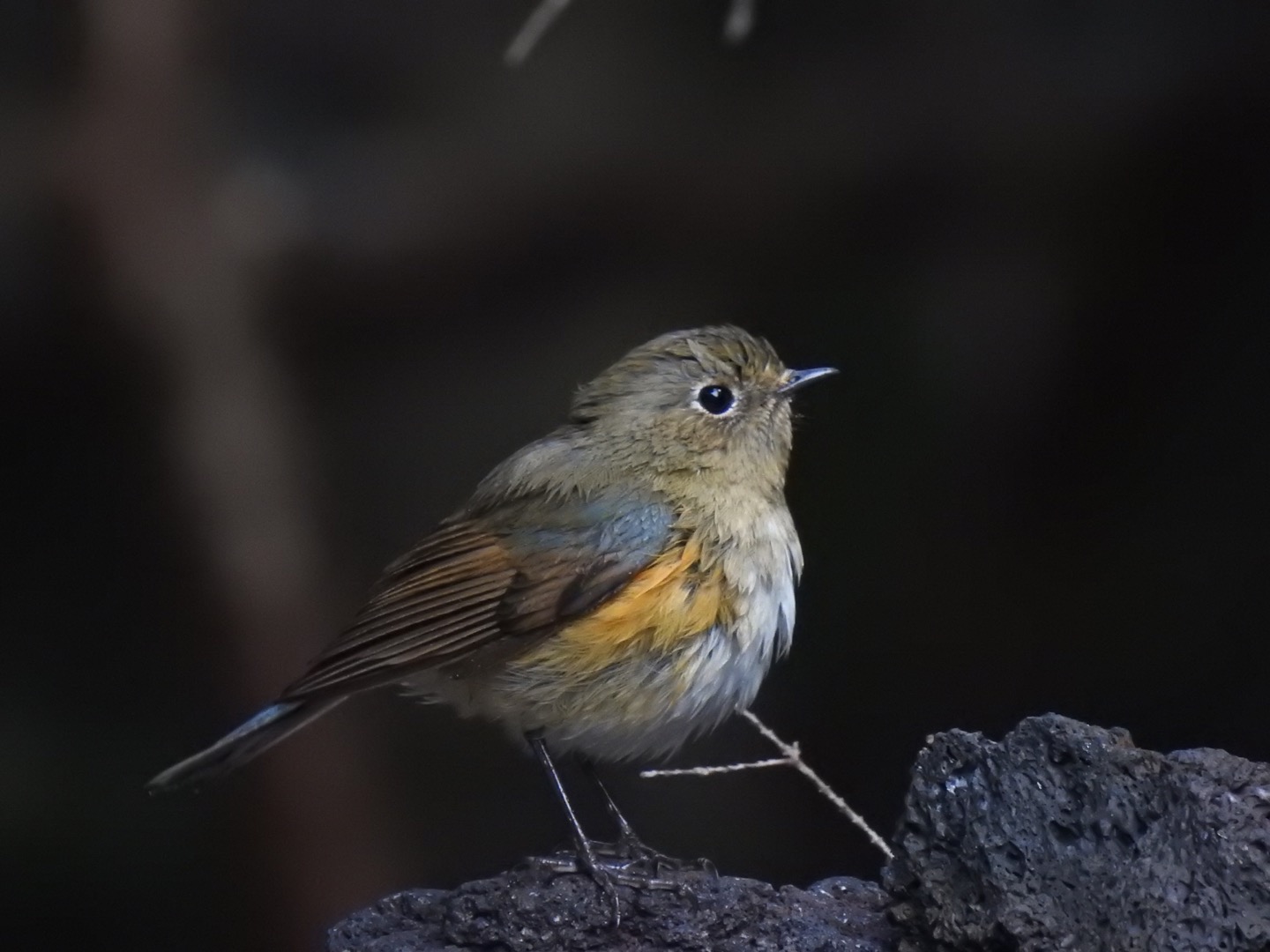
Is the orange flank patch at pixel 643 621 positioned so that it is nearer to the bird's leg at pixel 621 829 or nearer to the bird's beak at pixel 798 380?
the bird's leg at pixel 621 829

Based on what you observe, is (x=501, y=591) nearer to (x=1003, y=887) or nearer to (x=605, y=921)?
(x=605, y=921)

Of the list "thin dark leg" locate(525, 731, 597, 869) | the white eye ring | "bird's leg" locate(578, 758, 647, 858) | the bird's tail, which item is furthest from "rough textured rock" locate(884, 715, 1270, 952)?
the bird's tail

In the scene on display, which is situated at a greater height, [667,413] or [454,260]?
[454,260]

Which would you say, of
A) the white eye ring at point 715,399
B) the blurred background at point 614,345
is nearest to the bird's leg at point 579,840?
the white eye ring at point 715,399

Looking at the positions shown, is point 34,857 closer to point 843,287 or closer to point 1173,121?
point 843,287

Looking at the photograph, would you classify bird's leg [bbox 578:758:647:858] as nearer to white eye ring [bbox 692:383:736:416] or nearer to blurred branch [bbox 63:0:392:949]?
white eye ring [bbox 692:383:736:416]

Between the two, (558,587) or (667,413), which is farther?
(667,413)

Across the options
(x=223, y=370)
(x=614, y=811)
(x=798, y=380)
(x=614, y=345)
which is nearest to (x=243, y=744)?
(x=614, y=811)

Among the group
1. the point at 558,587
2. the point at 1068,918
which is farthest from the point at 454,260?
the point at 1068,918
